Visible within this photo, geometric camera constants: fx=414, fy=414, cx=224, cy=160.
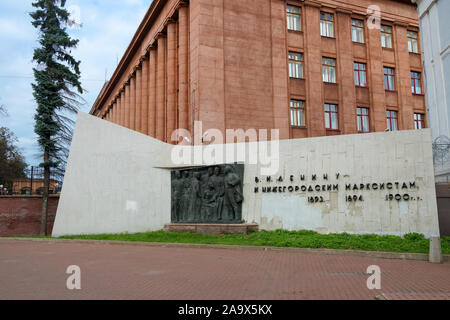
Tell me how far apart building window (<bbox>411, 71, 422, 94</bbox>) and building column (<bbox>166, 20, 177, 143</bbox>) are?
20.3 metres

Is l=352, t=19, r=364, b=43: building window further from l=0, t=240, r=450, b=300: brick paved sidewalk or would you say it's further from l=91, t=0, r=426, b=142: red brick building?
l=0, t=240, r=450, b=300: brick paved sidewalk

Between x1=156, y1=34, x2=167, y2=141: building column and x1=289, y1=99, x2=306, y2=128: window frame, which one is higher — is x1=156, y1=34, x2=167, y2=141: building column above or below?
above

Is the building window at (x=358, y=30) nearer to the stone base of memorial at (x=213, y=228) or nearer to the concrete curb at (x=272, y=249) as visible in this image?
the stone base of memorial at (x=213, y=228)

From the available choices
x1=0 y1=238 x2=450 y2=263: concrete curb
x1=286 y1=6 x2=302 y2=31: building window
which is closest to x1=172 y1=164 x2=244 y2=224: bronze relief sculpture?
x1=0 y1=238 x2=450 y2=263: concrete curb

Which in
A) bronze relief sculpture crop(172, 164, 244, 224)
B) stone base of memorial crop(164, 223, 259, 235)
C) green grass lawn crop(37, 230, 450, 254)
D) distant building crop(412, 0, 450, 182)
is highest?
distant building crop(412, 0, 450, 182)

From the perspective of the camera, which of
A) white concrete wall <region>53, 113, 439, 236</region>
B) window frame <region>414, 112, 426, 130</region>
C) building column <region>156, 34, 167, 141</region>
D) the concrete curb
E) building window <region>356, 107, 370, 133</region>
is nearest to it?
the concrete curb

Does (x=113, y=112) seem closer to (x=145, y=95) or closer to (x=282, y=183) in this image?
(x=145, y=95)

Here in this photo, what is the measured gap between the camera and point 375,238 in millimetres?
14445

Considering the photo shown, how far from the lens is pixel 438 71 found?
65.6 ft

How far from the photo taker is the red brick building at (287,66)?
1116 inches

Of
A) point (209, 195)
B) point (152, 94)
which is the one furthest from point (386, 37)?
point (209, 195)

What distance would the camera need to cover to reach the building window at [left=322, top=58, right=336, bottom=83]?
106ft

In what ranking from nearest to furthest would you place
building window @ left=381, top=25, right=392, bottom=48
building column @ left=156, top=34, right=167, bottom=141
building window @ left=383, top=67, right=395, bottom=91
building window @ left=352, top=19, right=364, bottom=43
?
building window @ left=352, top=19, right=364, bottom=43
building window @ left=383, top=67, right=395, bottom=91
building window @ left=381, top=25, right=392, bottom=48
building column @ left=156, top=34, right=167, bottom=141
